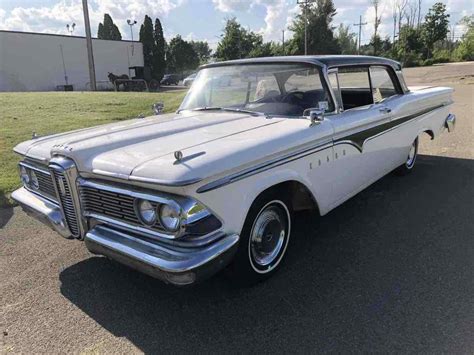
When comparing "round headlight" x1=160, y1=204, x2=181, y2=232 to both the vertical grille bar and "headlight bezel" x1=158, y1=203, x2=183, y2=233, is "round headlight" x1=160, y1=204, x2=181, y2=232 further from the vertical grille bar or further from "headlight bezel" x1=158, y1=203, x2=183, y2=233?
the vertical grille bar

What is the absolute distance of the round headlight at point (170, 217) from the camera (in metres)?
2.50

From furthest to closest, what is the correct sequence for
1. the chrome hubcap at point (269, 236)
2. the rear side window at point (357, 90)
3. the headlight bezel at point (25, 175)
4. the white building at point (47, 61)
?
the white building at point (47, 61)
the rear side window at point (357, 90)
the headlight bezel at point (25, 175)
the chrome hubcap at point (269, 236)

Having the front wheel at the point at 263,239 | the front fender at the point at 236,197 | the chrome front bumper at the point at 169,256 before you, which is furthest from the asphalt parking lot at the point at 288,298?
the front fender at the point at 236,197

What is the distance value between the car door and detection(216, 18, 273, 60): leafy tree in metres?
43.8

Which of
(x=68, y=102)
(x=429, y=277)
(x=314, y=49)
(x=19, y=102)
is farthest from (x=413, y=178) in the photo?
(x=314, y=49)

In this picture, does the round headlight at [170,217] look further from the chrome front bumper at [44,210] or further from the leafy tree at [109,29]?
the leafy tree at [109,29]

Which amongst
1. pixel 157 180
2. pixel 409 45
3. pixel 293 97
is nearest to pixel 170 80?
pixel 409 45

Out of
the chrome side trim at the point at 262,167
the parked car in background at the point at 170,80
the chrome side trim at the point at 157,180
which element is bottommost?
the parked car in background at the point at 170,80

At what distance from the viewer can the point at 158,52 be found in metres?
52.9

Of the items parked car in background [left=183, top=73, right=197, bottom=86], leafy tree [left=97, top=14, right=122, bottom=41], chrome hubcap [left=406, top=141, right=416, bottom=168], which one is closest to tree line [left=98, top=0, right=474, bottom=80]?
leafy tree [left=97, top=14, right=122, bottom=41]

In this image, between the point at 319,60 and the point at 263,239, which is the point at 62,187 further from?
the point at 319,60

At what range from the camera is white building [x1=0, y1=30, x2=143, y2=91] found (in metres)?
36.6

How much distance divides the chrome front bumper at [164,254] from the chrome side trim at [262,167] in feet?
1.09

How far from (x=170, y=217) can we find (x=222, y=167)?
44 centimetres
